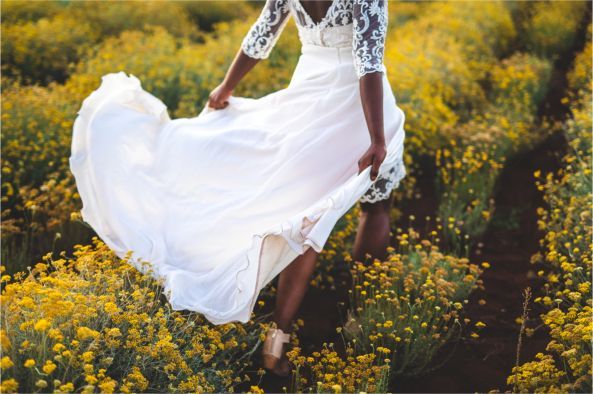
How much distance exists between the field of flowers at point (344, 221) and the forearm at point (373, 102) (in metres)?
0.73

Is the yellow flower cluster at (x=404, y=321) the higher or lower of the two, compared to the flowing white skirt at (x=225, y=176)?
lower

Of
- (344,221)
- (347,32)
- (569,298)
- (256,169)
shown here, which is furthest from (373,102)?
(569,298)

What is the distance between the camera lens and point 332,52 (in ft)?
10.3

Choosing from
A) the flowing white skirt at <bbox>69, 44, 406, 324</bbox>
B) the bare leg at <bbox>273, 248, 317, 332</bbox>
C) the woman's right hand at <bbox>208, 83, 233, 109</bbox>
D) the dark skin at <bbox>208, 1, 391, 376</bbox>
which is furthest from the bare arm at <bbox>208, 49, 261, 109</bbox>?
the bare leg at <bbox>273, 248, 317, 332</bbox>

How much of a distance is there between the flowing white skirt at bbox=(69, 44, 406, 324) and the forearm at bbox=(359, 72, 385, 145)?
0.60 feet

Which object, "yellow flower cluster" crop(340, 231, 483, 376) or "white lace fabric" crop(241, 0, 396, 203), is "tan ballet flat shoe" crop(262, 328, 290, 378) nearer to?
"yellow flower cluster" crop(340, 231, 483, 376)

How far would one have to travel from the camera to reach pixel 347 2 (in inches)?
115

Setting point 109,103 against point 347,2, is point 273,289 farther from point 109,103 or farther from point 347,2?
point 347,2

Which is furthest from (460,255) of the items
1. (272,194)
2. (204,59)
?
(204,59)

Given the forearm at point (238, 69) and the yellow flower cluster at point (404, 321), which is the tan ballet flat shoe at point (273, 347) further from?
the forearm at point (238, 69)

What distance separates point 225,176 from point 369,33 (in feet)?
3.34

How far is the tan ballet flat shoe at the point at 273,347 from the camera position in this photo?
2908mm

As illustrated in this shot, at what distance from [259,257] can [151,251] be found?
0.67 meters

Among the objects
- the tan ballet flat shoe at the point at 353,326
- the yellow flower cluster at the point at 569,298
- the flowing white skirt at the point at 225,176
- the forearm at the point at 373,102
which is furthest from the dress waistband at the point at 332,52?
the yellow flower cluster at the point at 569,298
